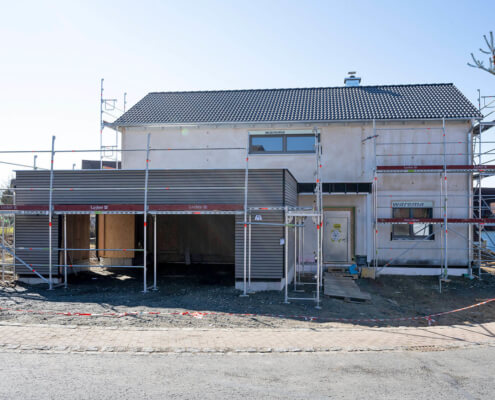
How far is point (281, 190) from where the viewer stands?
1170 cm

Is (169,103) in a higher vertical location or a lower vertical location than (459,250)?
higher

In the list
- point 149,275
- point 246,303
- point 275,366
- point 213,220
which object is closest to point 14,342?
point 275,366

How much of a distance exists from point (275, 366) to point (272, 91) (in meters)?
15.6

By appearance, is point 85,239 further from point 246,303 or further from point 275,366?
point 275,366

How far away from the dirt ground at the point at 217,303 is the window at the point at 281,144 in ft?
17.1

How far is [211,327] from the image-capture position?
8.22m

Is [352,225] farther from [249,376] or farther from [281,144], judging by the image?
[249,376]

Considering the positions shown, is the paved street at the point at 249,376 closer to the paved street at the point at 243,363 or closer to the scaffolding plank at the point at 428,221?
the paved street at the point at 243,363

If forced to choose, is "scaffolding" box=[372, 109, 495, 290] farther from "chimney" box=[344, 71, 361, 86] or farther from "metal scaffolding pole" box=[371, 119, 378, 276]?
"chimney" box=[344, 71, 361, 86]

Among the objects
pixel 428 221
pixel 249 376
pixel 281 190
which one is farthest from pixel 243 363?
pixel 428 221

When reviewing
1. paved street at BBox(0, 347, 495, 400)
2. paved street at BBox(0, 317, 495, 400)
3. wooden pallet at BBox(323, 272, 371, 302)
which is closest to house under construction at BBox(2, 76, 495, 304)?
wooden pallet at BBox(323, 272, 371, 302)

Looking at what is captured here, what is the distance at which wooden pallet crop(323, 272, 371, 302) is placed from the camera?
11156mm

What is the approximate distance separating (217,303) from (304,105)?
10.2m

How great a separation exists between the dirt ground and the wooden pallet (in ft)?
0.82
